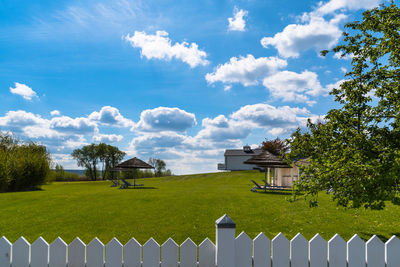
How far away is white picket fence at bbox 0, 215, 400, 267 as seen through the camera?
3.77 metres

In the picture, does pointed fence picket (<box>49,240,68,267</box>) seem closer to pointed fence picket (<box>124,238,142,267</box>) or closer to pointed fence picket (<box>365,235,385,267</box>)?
pointed fence picket (<box>124,238,142,267</box>)

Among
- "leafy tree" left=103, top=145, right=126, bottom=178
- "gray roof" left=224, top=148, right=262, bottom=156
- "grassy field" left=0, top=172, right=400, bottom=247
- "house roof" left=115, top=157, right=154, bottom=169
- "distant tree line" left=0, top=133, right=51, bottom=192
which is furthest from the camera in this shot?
"leafy tree" left=103, top=145, right=126, bottom=178

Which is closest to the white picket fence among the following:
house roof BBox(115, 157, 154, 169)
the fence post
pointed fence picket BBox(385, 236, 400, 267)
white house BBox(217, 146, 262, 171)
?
the fence post

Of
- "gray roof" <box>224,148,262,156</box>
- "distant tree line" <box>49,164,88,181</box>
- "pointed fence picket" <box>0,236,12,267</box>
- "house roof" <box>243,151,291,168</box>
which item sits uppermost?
"gray roof" <box>224,148,262,156</box>

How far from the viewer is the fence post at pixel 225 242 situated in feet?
12.3

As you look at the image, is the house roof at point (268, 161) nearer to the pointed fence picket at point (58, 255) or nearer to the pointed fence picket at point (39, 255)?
the pointed fence picket at point (58, 255)

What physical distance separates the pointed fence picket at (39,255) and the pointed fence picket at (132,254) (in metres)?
1.13

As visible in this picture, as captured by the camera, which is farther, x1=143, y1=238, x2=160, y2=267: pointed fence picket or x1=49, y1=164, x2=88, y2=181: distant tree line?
x1=49, y1=164, x2=88, y2=181: distant tree line

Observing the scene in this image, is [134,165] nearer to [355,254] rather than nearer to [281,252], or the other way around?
[281,252]

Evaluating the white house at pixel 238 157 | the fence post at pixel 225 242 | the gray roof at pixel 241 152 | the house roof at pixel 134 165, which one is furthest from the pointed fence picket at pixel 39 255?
the gray roof at pixel 241 152

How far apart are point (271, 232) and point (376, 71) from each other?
531 cm

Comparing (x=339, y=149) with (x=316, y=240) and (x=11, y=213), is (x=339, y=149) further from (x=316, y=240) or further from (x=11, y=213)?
(x=11, y=213)

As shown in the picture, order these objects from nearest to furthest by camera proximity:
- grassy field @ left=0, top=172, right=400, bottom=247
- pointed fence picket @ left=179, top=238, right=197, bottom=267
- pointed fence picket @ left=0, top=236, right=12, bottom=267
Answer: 1. pointed fence picket @ left=179, top=238, right=197, bottom=267
2. pointed fence picket @ left=0, top=236, right=12, bottom=267
3. grassy field @ left=0, top=172, right=400, bottom=247

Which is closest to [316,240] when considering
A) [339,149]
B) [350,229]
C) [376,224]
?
[339,149]
